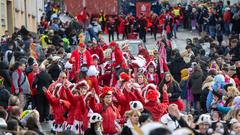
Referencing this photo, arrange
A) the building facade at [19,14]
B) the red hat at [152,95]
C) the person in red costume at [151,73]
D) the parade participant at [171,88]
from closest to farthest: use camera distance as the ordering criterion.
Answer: the red hat at [152,95], the parade participant at [171,88], the person in red costume at [151,73], the building facade at [19,14]

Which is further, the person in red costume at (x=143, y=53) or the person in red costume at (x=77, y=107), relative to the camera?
the person in red costume at (x=143, y=53)

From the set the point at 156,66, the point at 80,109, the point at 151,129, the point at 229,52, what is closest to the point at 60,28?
the point at 229,52

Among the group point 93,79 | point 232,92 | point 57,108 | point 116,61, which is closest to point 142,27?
point 116,61

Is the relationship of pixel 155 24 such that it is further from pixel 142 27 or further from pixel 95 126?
pixel 95 126

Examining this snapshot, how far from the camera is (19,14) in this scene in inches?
1972

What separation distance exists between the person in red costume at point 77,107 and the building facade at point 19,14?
18836 millimetres

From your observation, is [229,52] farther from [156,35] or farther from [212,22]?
[156,35]

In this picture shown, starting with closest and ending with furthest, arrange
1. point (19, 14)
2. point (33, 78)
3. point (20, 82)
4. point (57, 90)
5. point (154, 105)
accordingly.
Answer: point (154, 105), point (57, 90), point (20, 82), point (33, 78), point (19, 14)

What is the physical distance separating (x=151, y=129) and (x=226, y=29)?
4125cm

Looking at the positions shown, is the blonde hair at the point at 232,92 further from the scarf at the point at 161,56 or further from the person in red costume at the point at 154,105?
the scarf at the point at 161,56

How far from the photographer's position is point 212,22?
5316 cm

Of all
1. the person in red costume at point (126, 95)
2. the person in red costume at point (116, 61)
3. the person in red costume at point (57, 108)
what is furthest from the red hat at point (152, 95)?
the person in red costume at point (116, 61)

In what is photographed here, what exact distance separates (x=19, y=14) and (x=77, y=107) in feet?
87.5

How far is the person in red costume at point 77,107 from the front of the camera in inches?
938
